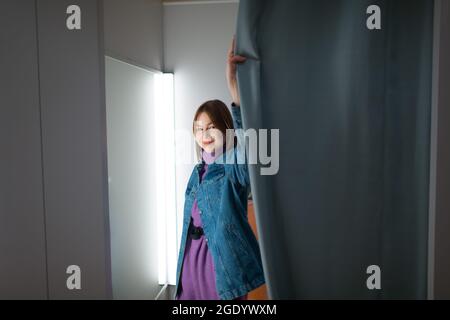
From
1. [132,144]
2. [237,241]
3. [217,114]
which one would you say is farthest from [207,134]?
[237,241]

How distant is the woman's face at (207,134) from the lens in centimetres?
141

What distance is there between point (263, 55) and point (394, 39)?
1.20ft

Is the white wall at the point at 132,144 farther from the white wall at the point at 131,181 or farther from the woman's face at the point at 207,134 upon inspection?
the woman's face at the point at 207,134

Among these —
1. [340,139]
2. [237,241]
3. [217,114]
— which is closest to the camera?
[340,139]

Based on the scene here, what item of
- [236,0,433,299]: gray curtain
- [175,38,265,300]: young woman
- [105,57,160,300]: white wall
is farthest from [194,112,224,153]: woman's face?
[236,0,433,299]: gray curtain

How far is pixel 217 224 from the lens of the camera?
1358mm

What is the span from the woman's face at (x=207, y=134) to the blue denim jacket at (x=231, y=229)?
0.05 m

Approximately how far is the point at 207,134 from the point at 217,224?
0.33 metres

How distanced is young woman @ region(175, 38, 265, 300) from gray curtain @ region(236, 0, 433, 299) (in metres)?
0.21

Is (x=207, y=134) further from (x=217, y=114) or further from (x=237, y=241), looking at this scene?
(x=237, y=241)

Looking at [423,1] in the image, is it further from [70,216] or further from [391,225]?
[70,216]

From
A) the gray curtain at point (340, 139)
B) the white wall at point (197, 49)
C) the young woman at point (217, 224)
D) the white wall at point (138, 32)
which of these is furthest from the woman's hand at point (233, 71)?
the white wall at point (138, 32)

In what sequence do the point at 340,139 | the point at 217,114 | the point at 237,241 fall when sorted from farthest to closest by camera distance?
the point at 217,114, the point at 237,241, the point at 340,139

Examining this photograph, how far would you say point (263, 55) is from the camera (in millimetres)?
1106
